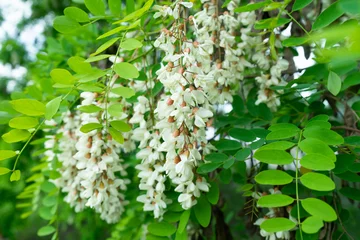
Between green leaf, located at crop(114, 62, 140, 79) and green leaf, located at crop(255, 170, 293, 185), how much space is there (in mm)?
269

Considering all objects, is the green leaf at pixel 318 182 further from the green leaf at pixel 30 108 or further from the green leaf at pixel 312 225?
the green leaf at pixel 30 108

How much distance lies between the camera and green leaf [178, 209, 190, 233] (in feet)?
2.72

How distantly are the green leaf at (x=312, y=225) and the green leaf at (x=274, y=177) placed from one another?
0.09 m

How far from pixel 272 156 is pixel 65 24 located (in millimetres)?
483

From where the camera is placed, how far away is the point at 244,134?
0.85m

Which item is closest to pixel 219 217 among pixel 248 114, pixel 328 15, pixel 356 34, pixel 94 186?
pixel 248 114

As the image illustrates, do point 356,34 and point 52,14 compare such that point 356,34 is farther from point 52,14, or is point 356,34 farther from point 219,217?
point 52,14

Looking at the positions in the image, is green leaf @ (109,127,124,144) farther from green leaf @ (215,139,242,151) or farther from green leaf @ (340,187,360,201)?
green leaf @ (340,187,360,201)

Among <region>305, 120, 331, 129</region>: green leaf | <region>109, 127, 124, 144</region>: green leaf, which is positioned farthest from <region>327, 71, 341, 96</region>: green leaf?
<region>109, 127, 124, 144</region>: green leaf

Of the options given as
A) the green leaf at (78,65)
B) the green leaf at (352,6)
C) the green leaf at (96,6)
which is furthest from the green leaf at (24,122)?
the green leaf at (352,6)

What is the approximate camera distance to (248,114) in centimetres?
106

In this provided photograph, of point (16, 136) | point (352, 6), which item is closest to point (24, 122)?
point (16, 136)

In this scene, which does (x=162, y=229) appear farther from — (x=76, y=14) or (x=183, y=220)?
(x=76, y=14)

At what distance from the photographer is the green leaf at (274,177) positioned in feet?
2.22
